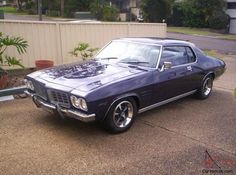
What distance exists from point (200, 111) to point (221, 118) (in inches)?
19.3

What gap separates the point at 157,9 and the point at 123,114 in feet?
116

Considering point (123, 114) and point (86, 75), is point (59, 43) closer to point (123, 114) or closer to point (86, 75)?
point (86, 75)

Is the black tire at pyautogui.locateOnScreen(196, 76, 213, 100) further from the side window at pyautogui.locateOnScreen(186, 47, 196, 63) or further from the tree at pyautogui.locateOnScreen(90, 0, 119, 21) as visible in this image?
the tree at pyautogui.locateOnScreen(90, 0, 119, 21)

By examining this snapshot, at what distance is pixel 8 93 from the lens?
6895 millimetres

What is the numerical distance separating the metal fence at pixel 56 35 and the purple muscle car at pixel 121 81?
3.31 meters

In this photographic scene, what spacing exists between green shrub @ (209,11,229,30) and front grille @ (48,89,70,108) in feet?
108

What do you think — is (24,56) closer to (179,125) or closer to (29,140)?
(29,140)

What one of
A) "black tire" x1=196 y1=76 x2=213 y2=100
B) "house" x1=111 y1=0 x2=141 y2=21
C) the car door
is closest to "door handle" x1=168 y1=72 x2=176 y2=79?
the car door

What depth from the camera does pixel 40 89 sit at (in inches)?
200

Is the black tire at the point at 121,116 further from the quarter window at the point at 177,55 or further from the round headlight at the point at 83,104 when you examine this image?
the quarter window at the point at 177,55

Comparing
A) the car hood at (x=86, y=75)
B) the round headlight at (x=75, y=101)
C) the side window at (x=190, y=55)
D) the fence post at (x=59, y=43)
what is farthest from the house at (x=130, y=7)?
the round headlight at (x=75, y=101)

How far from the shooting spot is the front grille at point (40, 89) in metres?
4.96

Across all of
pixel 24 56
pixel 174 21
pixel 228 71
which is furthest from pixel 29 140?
pixel 174 21

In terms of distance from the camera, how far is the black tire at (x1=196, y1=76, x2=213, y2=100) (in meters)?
7.01
